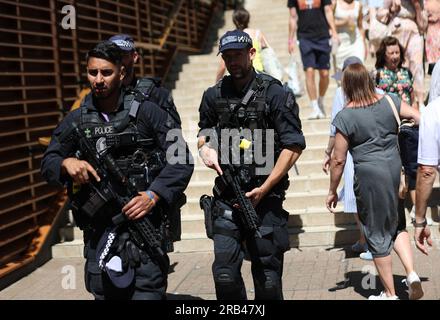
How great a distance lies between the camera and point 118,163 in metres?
4.44

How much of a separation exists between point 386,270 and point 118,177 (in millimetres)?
2386

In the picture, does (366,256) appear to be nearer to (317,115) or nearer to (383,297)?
(383,297)

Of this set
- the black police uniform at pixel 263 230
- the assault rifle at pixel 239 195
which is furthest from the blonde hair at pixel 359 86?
the assault rifle at pixel 239 195

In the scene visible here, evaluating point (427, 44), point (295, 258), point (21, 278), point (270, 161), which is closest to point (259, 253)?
point (270, 161)

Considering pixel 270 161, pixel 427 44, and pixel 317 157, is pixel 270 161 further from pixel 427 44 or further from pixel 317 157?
pixel 427 44

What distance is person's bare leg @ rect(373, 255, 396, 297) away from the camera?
18.4ft

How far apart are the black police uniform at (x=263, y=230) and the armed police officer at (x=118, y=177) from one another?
549 millimetres

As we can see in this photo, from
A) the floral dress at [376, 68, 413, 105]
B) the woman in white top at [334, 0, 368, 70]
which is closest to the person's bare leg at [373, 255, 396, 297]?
the floral dress at [376, 68, 413, 105]

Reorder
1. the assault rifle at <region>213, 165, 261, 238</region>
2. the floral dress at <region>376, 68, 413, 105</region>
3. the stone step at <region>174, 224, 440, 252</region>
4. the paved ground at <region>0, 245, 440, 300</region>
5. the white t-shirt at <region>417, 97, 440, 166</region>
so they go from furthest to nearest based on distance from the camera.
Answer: the stone step at <region>174, 224, 440, 252</region>
the floral dress at <region>376, 68, 413, 105</region>
the paved ground at <region>0, 245, 440, 300</region>
the assault rifle at <region>213, 165, 261, 238</region>
the white t-shirt at <region>417, 97, 440, 166</region>

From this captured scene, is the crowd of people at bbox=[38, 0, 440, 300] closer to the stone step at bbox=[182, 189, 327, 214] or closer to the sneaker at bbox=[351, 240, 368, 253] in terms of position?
the sneaker at bbox=[351, 240, 368, 253]

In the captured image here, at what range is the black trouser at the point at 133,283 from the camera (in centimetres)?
437

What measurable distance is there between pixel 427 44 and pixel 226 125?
5.26 m

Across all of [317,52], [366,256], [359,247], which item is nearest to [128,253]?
[366,256]

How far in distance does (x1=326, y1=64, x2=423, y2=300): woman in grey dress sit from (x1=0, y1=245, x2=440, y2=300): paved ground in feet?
2.09
